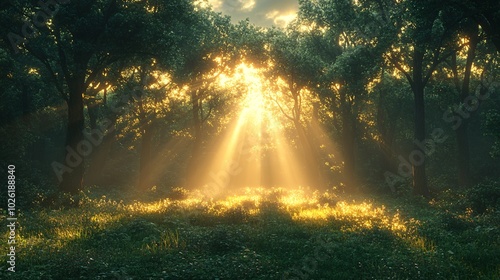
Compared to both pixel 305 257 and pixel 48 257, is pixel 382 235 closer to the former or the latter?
pixel 305 257

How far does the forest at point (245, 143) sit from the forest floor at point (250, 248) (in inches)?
2.7

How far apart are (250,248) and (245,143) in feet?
188

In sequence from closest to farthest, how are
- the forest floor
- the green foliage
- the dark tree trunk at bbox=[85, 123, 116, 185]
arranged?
the forest floor → the green foliage → the dark tree trunk at bbox=[85, 123, 116, 185]

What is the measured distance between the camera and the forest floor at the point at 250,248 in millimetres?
8750

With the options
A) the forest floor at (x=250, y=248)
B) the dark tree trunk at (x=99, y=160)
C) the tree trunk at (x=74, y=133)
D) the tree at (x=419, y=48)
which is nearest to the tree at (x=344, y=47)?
the tree at (x=419, y=48)

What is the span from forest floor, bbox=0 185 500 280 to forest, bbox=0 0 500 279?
0.07 meters

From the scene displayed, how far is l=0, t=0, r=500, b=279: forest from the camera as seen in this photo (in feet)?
34.2

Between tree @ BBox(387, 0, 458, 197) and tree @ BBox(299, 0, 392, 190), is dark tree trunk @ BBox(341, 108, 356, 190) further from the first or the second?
tree @ BBox(387, 0, 458, 197)

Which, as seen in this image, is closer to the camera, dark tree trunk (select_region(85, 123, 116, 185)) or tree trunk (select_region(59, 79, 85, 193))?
tree trunk (select_region(59, 79, 85, 193))

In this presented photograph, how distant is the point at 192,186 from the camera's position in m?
39.8

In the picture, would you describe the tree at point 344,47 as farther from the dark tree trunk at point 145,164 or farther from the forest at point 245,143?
the dark tree trunk at point 145,164

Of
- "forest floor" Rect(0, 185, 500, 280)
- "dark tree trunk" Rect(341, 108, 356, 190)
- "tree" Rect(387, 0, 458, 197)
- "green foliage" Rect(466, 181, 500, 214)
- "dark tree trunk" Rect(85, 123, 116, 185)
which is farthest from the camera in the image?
"dark tree trunk" Rect(85, 123, 116, 185)

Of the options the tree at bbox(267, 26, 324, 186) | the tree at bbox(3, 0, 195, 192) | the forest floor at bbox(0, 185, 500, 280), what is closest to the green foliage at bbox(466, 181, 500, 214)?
the forest floor at bbox(0, 185, 500, 280)

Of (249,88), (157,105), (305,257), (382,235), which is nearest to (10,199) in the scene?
(305,257)
